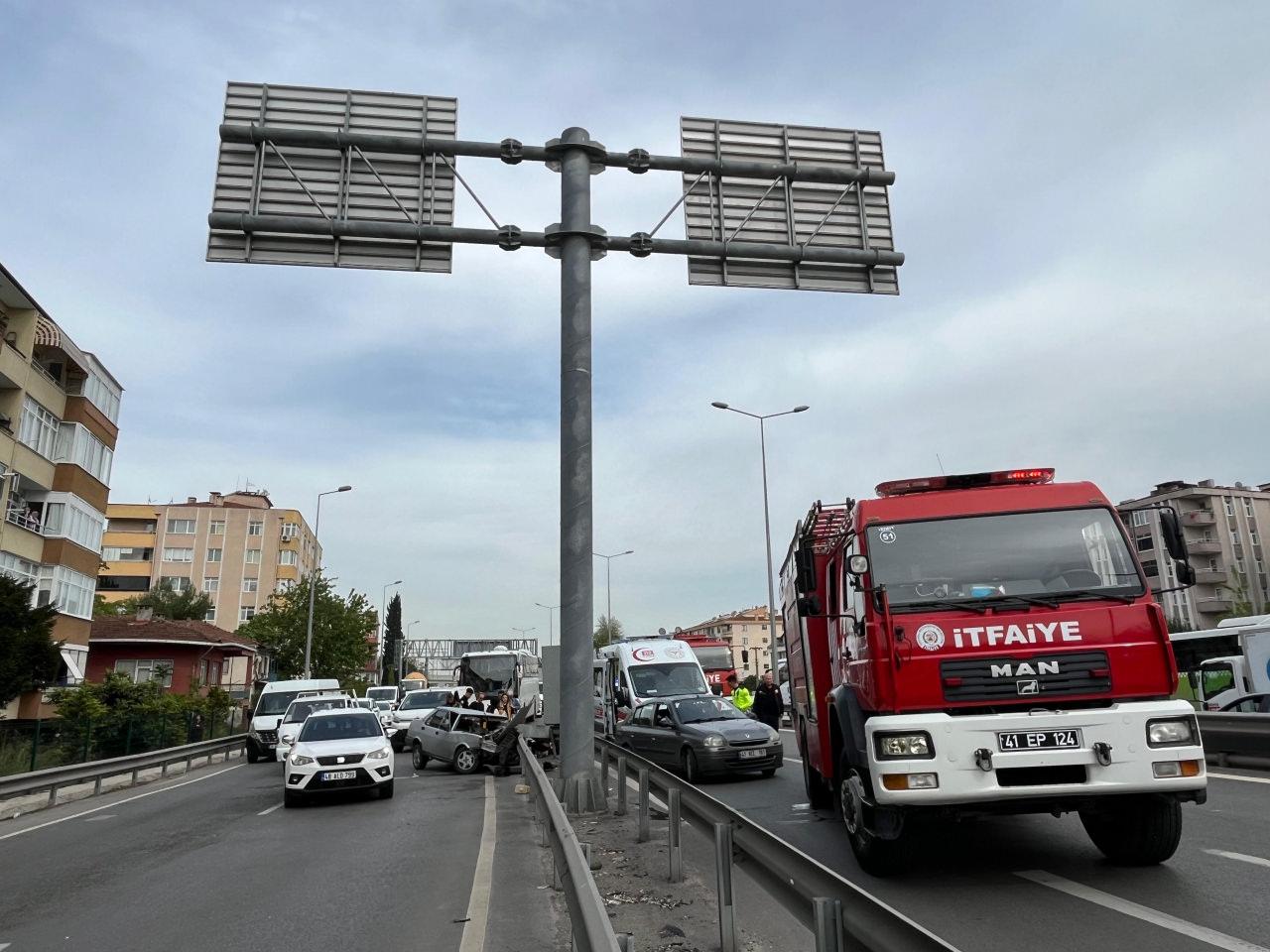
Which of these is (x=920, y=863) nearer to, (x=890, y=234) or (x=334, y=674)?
(x=890, y=234)

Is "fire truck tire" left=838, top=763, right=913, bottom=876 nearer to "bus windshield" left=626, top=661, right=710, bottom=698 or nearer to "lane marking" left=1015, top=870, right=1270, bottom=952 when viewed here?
"lane marking" left=1015, top=870, right=1270, bottom=952

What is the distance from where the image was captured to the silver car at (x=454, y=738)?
20.1 metres

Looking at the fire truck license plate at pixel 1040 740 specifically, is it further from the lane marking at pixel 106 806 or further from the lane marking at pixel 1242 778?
the lane marking at pixel 106 806

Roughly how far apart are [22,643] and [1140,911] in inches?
939

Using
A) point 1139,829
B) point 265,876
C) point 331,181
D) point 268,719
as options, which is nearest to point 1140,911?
point 1139,829

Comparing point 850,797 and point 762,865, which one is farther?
point 850,797

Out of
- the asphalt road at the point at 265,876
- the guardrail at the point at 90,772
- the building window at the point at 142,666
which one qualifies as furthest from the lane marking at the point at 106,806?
the building window at the point at 142,666

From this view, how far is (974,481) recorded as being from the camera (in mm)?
7871

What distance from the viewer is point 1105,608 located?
21.5 ft

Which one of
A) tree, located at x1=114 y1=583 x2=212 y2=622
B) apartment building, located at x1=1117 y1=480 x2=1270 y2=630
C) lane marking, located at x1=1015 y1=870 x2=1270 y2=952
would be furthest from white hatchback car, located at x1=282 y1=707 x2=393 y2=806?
apartment building, located at x1=1117 y1=480 x2=1270 y2=630

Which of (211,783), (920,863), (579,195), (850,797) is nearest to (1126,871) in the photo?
(920,863)

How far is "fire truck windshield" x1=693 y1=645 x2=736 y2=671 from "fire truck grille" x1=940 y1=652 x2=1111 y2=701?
33929mm

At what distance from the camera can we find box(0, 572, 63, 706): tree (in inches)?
851

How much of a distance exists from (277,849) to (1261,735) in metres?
12.8
